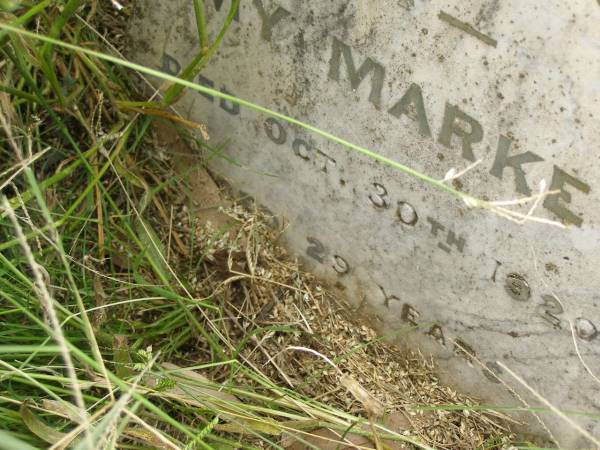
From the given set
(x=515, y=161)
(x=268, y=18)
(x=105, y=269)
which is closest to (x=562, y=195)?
(x=515, y=161)

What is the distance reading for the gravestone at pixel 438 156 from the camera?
1.30 meters

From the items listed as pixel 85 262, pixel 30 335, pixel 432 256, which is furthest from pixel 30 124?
pixel 432 256

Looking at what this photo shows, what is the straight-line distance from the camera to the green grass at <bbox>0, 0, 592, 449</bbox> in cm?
146

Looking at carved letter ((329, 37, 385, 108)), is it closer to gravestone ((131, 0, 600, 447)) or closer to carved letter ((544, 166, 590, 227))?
gravestone ((131, 0, 600, 447))

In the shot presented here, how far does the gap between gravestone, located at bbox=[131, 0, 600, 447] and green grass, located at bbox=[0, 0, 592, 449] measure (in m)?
0.12

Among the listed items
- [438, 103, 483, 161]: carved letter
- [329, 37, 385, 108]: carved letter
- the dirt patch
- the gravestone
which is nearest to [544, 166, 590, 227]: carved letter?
the gravestone

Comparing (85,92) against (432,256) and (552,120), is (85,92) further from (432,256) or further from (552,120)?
(552,120)

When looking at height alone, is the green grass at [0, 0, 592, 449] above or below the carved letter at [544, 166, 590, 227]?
below

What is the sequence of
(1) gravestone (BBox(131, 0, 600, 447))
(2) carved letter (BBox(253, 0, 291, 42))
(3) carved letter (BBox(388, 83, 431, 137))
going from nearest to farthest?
(1) gravestone (BBox(131, 0, 600, 447)) < (3) carved letter (BBox(388, 83, 431, 137)) < (2) carved letter (BBox(253, 0, 291, 42))

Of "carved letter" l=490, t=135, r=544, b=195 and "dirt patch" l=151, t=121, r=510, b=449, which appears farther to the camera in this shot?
"dirt patch" l=151, t=121, r=510, b=449

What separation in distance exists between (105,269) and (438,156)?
0.71 m

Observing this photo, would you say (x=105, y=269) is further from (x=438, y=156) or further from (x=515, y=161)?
(x=515, y=161)

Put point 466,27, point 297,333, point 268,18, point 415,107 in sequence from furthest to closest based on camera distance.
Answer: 1. point 297,333
2. point 268,18
3. point 415,107
4. point 466,27

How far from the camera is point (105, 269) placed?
5.74 feet
